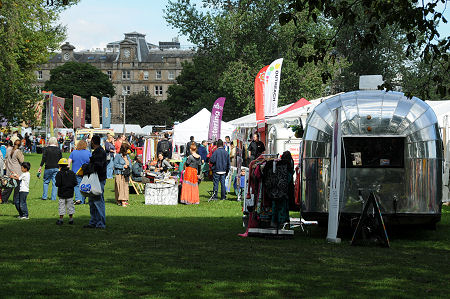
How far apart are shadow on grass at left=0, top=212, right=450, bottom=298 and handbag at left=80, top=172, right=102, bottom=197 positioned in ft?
2.57

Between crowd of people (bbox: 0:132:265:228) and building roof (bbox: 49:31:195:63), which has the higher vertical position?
building roof (bbox: 49:31:195:63)

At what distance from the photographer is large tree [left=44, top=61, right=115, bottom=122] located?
122688 mm

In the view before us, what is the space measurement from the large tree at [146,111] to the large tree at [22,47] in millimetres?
68361

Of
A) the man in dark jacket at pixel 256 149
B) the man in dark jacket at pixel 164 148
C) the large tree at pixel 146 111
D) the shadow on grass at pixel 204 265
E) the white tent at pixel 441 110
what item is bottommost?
the shadow on grass at pixel 204 265

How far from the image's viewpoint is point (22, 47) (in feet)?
136

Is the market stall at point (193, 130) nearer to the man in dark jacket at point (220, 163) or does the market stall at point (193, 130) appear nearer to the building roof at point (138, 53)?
the man in dark jacket at point (220, 163)

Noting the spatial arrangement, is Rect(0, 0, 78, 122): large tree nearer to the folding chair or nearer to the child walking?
the folding chair

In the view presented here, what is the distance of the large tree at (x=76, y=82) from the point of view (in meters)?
123

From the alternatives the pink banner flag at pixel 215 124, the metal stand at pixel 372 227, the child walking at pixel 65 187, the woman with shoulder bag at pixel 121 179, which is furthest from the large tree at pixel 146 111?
the metal stand at pixel 372 227

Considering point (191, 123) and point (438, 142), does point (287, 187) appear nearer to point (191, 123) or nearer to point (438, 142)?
point (438, 142)

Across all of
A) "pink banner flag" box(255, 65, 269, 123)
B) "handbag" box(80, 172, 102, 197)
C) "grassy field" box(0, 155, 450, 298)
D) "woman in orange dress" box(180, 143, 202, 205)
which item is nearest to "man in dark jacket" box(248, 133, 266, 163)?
"pink banner flag" box(255, 65, 269, 123)

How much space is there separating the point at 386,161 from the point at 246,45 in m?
42.7

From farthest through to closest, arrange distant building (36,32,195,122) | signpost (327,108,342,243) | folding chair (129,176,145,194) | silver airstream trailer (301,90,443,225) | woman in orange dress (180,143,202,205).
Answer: distant building (36,32,195,122) → folding chair (129,176,145,194) → woman in orange dress (180,143,202,205) → silver airstream trailer (301,90,443,225) → signpost (327,108,342,243)

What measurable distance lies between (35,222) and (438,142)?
28.5ft
